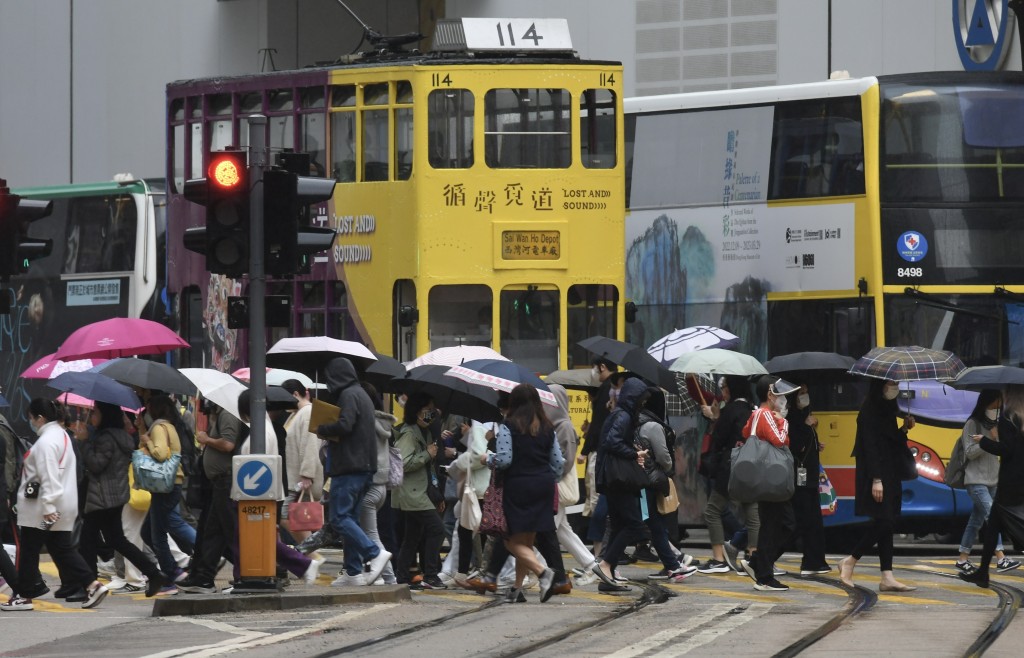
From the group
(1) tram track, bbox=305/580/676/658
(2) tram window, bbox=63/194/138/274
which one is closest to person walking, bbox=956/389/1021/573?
(1) tram track, bbox=305/580/676/658

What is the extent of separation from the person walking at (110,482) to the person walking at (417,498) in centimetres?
168

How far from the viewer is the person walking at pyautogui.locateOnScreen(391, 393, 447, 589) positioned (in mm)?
14812

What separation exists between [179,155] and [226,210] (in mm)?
8698

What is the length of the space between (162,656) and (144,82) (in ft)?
89.9

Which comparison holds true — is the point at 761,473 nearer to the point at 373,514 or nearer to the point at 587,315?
→ the point at 373,514

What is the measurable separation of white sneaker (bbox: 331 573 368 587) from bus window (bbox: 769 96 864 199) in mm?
6895

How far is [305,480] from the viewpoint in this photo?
15969mm

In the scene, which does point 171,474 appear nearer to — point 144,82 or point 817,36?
point 817,36

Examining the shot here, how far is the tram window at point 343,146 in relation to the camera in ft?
66.1

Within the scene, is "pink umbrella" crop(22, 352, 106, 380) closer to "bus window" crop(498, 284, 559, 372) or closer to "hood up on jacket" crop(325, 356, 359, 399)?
"bus window" crop(498, 284, 559, 372)

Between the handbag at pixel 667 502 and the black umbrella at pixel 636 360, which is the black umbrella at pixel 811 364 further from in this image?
the handbag at pixel 667 502

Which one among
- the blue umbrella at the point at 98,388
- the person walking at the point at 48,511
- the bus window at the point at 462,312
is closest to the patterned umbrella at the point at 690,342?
the bus window at the point at 462,312

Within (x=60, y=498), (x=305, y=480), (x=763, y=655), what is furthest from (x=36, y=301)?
(x=763, y=655)

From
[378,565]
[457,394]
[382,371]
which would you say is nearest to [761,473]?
[457,394]
